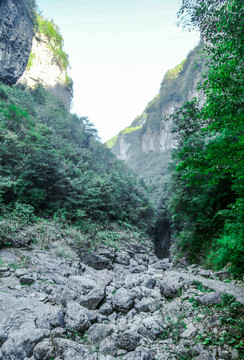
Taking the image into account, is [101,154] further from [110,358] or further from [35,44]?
[110,358]

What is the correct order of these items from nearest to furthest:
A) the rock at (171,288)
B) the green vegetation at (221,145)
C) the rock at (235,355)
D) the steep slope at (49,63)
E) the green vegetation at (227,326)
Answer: the rock at (235,355), the green vegetation at (227,326), the green vegetation at (221,145), the rock at (171,288), the steep slope at (49,63)

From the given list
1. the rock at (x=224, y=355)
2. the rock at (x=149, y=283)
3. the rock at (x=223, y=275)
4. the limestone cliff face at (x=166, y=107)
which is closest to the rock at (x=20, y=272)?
the rock at (x=149, y=283)

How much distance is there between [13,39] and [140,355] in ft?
99.7

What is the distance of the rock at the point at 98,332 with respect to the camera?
3219 mm

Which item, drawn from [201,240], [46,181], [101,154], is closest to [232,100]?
[201,240]

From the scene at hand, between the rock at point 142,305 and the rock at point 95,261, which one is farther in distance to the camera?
the rock at point 95,261

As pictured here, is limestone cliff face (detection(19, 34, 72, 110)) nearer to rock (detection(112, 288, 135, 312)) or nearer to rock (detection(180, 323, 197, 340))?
rock (detection(112, 288, 135, 312))

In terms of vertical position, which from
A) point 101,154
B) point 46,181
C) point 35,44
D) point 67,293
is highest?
point 35,44

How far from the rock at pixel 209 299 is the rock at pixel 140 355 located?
60.6 inches

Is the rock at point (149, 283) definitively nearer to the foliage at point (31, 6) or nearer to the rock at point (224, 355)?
the rock at point (224, 355)

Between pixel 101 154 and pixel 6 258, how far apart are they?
23.7 metres

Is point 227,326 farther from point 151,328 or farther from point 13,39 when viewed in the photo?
point 13,39

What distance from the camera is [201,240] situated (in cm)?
938

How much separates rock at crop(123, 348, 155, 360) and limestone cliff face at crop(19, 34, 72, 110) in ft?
108
